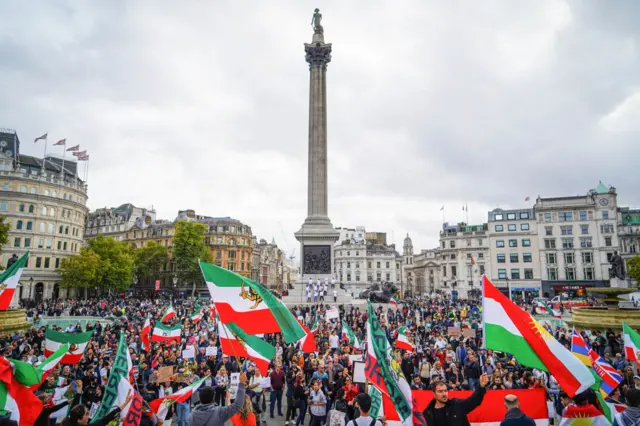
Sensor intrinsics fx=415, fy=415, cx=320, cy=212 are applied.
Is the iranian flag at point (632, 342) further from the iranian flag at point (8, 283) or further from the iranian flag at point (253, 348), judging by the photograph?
the iranian flag at point (8, 283)

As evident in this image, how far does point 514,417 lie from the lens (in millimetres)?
5027

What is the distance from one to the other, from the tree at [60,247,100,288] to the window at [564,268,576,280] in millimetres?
75751

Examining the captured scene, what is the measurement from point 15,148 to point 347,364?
7054 centimetres

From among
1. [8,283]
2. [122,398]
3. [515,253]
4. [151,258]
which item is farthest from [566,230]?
[122,398]

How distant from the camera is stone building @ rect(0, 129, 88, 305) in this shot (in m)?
60.3

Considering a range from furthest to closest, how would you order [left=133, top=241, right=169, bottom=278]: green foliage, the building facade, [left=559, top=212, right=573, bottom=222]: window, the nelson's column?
[left=133, top=241, right=169, bottom=278]: green foliage, the building facade, [left=559, top=212, right=573, bottom=222]: window, the nelson's column

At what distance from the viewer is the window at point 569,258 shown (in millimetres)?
71719

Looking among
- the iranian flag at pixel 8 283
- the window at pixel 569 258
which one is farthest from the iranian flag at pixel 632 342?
the window at pixel 569 258

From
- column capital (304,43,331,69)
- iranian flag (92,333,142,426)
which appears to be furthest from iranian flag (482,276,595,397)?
column capital (304,43,331,69)

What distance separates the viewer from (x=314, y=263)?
140ft

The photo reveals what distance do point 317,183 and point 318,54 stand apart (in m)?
16.3

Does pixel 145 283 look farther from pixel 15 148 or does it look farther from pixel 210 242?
pixel 15 148

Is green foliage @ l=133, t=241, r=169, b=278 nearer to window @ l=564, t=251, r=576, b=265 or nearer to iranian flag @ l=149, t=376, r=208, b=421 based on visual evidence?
window @ l=564, t=251, r=576, b=265

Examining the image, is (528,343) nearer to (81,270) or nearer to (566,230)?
(81,270)
